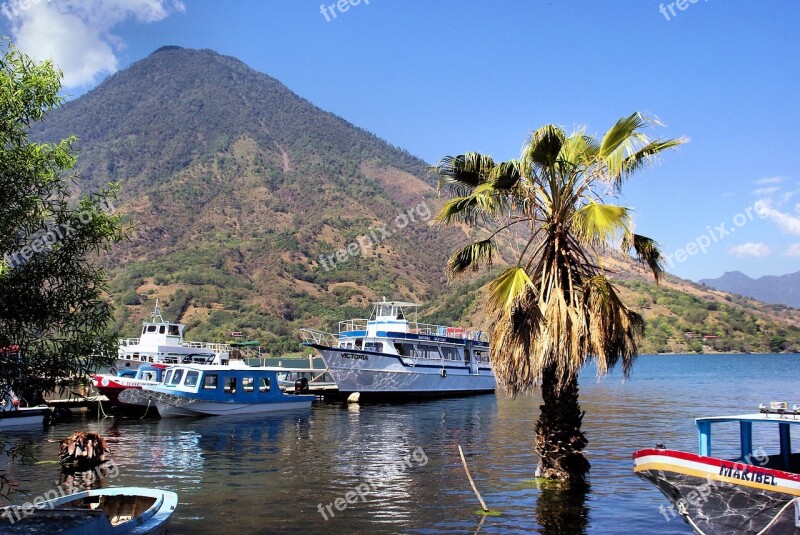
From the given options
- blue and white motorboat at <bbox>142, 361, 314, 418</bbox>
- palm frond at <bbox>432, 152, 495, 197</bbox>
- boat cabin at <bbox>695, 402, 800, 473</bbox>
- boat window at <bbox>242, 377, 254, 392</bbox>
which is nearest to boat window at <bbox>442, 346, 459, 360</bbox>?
blue and white motorboat at <bbox>142, 361, 314, 418</bbox>

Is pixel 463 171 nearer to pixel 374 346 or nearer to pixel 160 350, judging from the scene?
pixel 374 346

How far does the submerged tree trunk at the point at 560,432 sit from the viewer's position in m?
15.9

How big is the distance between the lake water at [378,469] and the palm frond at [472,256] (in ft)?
19.6

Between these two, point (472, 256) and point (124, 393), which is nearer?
point (472, 256)

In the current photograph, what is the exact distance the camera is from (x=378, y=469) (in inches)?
936

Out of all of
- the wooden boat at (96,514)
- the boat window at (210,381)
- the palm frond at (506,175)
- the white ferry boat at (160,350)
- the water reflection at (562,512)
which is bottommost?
the water reflection at (562,512)

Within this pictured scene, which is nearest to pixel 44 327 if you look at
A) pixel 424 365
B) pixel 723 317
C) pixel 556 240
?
pixel 556 240

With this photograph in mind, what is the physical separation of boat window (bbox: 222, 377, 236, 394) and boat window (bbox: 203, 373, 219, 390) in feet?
2.05

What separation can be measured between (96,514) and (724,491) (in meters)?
10.7

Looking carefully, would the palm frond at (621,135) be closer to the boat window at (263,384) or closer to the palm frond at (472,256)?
the palm frond at (472,256)

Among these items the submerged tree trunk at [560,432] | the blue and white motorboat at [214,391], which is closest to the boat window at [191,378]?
the blue and white motorboat at [214,391]

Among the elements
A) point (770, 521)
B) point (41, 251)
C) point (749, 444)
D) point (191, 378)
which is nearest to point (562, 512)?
point (749, 444)

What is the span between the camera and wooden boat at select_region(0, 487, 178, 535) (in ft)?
34.1

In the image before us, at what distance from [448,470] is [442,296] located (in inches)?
6288
